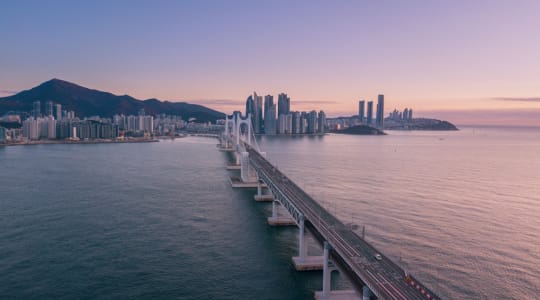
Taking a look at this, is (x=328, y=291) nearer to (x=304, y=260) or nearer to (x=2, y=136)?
(x=304, y=260)

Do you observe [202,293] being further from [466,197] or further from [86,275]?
[466,197]

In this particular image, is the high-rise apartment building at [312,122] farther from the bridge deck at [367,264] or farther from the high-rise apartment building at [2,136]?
the bridge deck at [367,264]

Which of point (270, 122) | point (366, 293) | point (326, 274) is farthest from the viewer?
point (270, 122)

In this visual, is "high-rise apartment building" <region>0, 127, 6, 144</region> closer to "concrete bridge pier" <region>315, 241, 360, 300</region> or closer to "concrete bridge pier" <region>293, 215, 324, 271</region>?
"concrete bridge pier" <region>293, 215, 324, 271</region>

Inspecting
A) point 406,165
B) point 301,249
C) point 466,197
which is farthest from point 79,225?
point 406,165

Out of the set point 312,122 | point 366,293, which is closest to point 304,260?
point 366,293

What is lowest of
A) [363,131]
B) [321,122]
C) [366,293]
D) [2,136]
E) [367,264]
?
[366,293]

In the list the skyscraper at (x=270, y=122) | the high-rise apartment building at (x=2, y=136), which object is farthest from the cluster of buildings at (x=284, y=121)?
the high-rise apartment building at (x=2, y=136)

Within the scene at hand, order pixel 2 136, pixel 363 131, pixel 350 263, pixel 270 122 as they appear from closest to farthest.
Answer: pixel 350 263 → pixel 2 136 → pixel 270 122 → pixel 363 131

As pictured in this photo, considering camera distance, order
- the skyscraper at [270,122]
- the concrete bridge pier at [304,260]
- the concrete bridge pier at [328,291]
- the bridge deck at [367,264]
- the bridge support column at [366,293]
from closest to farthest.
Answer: the bridge support column at [366,293], the bridge deck at [367,264], the concrete bridge pier at [328,291], the concrete bridge pier at [304,260], the skyscraper at [270,122]

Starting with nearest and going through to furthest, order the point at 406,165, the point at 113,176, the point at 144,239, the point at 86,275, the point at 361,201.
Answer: the point at 86,275
the point at 144,239
the point at 361,201
the point at 113,176
the point at 406,165

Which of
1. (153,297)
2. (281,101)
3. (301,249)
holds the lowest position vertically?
(153,297)
